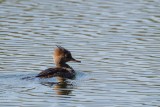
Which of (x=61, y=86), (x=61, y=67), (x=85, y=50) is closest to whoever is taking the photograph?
(x=61, y=86)

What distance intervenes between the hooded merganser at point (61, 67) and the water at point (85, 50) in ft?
0.54

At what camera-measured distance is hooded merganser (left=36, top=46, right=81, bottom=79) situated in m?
17.6

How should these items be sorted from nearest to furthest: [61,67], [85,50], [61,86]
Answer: [61,86], [61,67], [85,50]

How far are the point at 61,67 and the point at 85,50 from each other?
1.28m

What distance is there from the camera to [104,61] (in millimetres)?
18844

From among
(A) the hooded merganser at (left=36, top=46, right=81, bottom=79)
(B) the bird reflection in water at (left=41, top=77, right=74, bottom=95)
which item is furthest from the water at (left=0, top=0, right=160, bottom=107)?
(A) the hooded merganser at (left=36, top=46, right=81, bottom=79)

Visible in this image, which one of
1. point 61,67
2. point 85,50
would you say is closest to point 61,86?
point 61,67

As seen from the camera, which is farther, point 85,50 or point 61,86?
point 85,50

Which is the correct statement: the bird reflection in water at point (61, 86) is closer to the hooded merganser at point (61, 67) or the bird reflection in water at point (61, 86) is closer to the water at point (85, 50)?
the water at point (85, 50)

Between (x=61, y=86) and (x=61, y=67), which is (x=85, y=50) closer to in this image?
(x=61, y=67)

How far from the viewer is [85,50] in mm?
20000

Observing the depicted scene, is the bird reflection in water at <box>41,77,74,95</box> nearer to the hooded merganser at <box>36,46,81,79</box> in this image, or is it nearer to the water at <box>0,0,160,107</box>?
the water at <box>0,0,160,107</box>

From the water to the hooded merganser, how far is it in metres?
0.16

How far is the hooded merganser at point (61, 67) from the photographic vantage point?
17.6m
